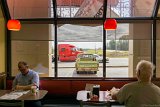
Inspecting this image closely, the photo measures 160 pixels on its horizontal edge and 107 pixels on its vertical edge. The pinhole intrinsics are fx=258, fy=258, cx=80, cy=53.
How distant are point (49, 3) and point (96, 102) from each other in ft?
11.4

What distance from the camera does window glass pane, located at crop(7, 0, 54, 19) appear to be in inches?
256

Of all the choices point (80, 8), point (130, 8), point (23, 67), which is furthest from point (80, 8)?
point (23, 67)

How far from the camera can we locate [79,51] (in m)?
6.76

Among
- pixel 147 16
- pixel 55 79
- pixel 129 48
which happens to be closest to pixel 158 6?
pixel 147 16

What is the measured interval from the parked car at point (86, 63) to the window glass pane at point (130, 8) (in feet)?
3.96

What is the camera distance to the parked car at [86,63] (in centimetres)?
674

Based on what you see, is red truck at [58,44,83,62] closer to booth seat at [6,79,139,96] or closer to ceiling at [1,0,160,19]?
booth seat at [6,79,139,96]

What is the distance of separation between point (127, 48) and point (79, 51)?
1.25 metres

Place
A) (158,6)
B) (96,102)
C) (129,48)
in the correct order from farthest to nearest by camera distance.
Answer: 1. (129,48)
2. (158,6)
3. (96,102)

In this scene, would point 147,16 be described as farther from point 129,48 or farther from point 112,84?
point 112,84

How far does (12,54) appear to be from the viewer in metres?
6.75

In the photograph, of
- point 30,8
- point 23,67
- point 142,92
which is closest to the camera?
point 142,92

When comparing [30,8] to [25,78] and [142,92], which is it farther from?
[142,92]

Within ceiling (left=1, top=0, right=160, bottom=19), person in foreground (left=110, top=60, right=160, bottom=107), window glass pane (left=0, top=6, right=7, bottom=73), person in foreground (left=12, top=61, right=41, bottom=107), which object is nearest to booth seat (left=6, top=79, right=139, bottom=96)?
window glass pane (left=0, top=6, right=7, bottom=73)
